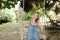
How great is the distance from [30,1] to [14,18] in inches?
14.0

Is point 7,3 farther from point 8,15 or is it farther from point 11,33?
point 11,33

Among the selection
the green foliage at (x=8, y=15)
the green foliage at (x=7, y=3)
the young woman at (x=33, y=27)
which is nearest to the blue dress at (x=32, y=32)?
the young woman at (x=33, y=27)

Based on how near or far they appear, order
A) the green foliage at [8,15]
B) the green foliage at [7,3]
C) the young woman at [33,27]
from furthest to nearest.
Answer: the green foliage at [7,3] → the green foliage at [8,15] → the young woman at [33,27]

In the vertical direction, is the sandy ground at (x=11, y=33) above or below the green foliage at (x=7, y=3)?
below

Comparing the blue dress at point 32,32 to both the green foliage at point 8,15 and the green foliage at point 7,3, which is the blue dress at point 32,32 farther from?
the green foliage at point 7,3

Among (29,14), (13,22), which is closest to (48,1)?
(29,14)

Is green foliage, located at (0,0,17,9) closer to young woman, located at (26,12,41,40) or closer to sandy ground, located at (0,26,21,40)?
sandy ground, located at (0,26,21,40)

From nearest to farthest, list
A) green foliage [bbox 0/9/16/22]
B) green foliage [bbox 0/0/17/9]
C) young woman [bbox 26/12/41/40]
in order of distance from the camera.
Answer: young woman [bbox 26/12/41/40] → green foliage [bbox 0/9/16/22] → green foliage [bbox 0/0/17/9]

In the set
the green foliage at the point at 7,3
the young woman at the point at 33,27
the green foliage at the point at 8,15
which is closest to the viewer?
the young woman at the point at 33,27

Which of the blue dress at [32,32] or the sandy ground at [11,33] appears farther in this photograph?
the sandy ground at [11,33]

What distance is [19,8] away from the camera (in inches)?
119

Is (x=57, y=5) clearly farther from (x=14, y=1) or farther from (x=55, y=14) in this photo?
(x=14, y=1)

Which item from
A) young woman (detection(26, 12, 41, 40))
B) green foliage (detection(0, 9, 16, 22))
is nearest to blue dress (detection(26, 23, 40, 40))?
young woman (detection(26, 12, 41, 40))

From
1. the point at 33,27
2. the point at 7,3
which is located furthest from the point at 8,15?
the point at 33,27
